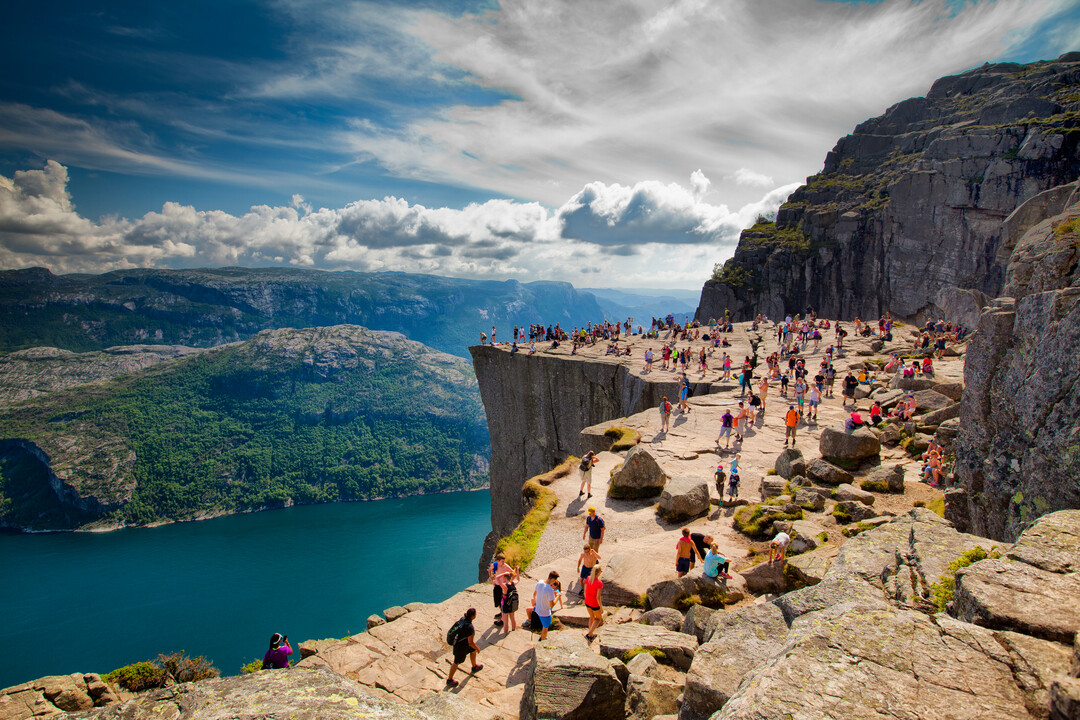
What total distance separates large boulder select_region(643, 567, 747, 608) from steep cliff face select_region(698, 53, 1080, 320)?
232 feet

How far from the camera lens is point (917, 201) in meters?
79.5

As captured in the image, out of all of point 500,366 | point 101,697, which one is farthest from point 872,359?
point 101,697

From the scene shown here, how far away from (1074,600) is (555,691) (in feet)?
22.0

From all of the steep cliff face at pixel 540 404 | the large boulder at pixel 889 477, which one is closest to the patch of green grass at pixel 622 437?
the steep cliff face at pixel 540 404

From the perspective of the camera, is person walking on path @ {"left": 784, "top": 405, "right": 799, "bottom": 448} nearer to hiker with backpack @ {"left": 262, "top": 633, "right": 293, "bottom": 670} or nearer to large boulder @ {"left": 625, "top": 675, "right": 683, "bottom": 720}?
large boulder @ {"left": 625, "top": 675, "right": 683, "bottom": 720}

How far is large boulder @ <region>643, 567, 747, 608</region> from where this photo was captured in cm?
1207

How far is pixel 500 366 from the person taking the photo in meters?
49.1

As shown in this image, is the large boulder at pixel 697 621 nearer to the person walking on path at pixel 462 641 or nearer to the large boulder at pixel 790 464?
the person walking on path at pixel 462 641

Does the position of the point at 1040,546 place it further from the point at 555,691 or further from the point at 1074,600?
the point at 555,691

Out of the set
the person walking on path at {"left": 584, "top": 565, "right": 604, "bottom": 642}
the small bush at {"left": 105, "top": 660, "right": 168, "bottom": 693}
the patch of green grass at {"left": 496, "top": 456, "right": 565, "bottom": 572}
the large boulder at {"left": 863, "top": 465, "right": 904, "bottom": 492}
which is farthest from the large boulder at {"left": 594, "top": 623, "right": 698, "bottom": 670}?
the small bush at {"left": 105, "top": 660, "right": 168, "bottom": 693}

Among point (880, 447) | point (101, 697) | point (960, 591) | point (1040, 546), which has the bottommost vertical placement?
point (101, 697)

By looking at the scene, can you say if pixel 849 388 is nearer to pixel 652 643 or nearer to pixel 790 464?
pixel 790 464

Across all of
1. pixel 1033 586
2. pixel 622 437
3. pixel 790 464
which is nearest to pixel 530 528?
pixel 622 437

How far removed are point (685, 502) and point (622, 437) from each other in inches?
355
